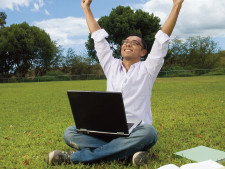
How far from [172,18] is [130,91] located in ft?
3.10

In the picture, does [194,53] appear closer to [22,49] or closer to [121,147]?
[22,49]

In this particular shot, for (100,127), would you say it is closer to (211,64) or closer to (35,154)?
(35,154)

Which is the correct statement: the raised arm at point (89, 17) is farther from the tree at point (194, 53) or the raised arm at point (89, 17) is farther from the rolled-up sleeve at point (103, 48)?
the tree at point (194, 53)

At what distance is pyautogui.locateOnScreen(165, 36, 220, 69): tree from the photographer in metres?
44.0

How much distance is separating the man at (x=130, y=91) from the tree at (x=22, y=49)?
36835 millimetres

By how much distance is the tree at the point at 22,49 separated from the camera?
125 ft

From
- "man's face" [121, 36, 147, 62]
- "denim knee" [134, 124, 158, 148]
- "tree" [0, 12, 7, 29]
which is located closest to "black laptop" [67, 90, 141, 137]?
"denim knee" [134, 124, 158, 148]

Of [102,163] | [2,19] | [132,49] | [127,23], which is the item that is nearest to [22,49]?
[2,19]

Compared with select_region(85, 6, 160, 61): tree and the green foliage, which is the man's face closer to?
select_region(85, 6, 160, 61): tree

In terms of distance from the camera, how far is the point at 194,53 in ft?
149

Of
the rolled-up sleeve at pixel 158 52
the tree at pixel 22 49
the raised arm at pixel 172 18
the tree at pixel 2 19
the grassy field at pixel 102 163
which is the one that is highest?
the tree at pixel 2 19

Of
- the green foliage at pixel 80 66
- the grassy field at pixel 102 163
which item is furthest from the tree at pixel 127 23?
the grassy field at pixel 102 163

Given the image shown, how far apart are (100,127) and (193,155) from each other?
1171 mm

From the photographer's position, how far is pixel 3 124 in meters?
6.32
